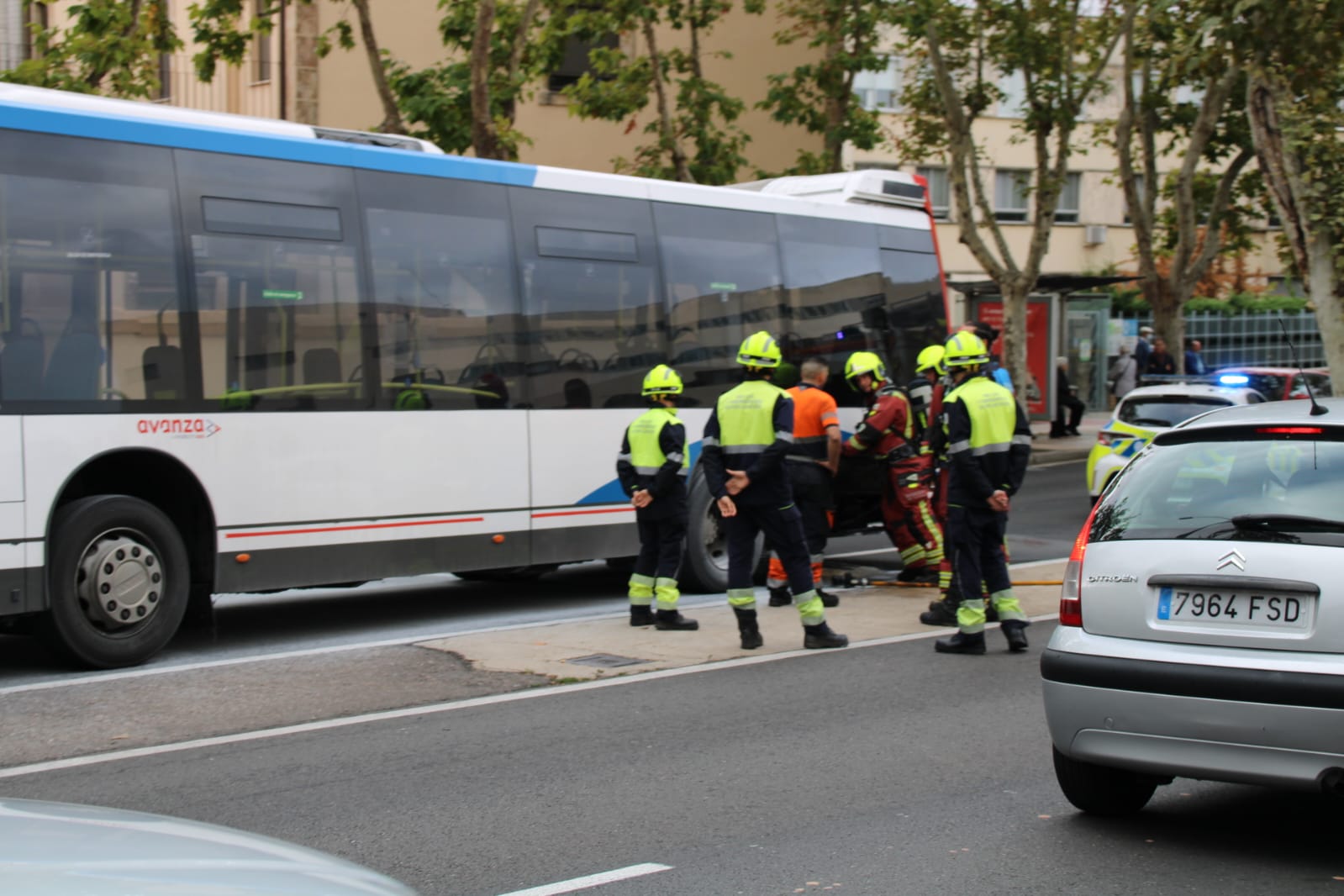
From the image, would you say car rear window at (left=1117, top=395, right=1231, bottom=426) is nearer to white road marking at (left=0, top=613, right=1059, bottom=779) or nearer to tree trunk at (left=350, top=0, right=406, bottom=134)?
white road marking at (left=0, top=613, right=1059, bottom=779)

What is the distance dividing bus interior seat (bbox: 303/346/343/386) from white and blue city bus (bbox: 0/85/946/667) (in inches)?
0.7

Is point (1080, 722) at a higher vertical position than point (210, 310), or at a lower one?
lower

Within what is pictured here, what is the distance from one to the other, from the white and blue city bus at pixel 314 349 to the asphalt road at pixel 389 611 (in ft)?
1.29

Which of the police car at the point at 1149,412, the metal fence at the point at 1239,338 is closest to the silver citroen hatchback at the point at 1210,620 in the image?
the police car at the point at 1149,412

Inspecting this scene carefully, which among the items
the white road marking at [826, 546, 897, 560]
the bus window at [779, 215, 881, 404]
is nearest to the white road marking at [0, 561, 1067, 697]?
the bus window at [779, 215, 881, 404]

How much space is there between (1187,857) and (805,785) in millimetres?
1558

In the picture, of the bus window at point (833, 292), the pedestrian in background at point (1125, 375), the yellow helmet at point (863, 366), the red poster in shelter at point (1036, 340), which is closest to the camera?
the yellow helmet at point (863, 366)

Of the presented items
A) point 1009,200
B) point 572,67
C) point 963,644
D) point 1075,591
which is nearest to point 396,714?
point 963,644

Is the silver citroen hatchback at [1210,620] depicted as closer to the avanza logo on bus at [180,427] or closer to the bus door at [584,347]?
the avanza logo on bus at [180,427]

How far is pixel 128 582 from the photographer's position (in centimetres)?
896

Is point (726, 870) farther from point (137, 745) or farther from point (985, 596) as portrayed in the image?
point (985, 596)

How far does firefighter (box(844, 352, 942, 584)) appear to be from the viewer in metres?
12.1

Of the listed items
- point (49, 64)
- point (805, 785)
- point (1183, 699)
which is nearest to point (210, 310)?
point (805, 785)

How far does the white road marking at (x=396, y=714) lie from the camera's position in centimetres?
684
